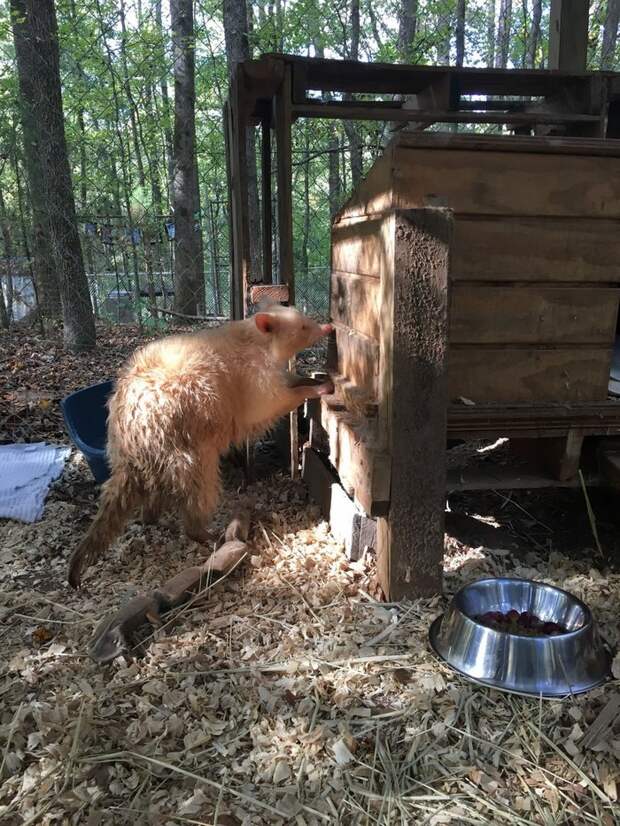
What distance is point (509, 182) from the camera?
3.31 metres

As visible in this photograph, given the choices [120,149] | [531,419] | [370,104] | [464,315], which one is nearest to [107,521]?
[464,315]

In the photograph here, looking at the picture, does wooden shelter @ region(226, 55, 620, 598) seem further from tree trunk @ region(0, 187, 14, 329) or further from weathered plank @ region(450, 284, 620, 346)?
tree trunk @ region(0, 187, 14, 329)

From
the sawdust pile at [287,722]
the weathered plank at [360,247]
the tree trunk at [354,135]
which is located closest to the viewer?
the sawdust pile at [287,722]

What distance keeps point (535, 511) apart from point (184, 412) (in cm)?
271

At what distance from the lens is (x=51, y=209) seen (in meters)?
9.26

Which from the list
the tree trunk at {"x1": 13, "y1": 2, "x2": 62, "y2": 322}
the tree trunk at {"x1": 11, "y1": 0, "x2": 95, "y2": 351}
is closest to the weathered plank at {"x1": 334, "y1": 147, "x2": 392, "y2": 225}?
the tree trunk at {"x1": 11, "y1": 0, "x2": 95, "y2": 351}

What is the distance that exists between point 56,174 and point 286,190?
20.7 feet

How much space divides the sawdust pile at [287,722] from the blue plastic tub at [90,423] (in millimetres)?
1375

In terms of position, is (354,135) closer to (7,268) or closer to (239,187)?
(7,268)

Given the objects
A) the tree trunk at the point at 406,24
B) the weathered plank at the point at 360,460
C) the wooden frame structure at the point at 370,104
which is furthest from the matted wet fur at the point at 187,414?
the tree trunk at the point at 406,24

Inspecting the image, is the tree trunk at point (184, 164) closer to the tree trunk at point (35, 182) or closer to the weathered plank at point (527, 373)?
the tree trunk at point (35, 182)

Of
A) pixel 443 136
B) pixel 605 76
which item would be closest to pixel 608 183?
pixel 443 136

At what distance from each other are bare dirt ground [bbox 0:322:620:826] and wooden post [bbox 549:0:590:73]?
3967 millimetres

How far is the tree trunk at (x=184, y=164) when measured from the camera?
12.6 metres
